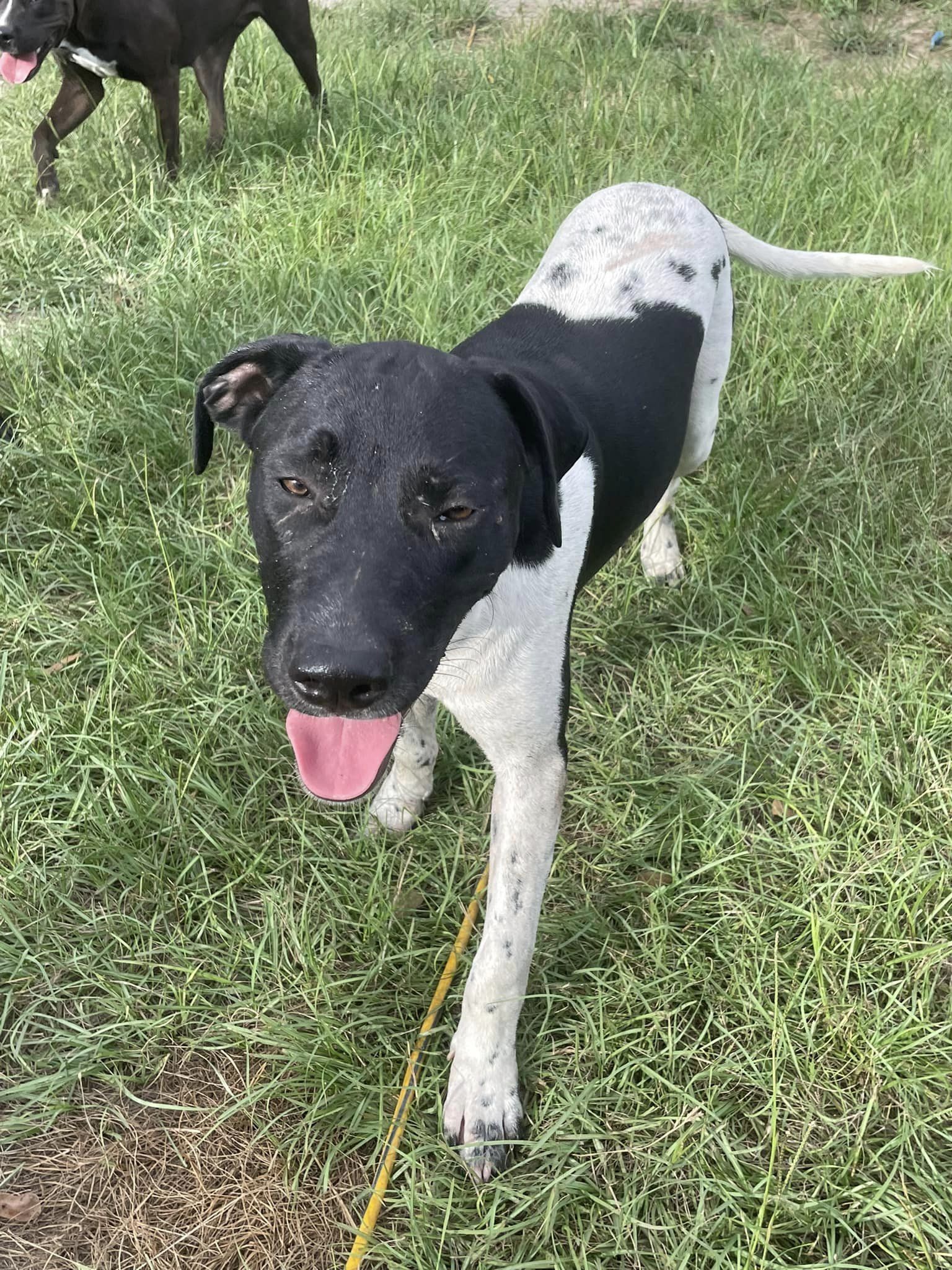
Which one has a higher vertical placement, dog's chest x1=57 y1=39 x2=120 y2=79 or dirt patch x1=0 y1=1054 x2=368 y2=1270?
dog's chest x1=57 y1=39 x2=120 y2=79

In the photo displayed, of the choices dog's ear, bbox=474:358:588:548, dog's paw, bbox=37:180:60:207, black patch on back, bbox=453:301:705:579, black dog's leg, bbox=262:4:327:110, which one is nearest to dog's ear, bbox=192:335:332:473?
dog's ear, bbox=474:358:588:548

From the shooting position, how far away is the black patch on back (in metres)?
2.35

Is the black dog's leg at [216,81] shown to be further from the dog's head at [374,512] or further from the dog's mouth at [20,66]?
the dog's head at [374,512]

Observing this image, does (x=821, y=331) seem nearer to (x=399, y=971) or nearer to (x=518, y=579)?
(x=518, y=579)

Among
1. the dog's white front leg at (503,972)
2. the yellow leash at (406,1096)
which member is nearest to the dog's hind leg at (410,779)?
the yellow leash at (406,1096)

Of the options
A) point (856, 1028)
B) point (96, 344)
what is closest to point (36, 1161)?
point (856, 1028)

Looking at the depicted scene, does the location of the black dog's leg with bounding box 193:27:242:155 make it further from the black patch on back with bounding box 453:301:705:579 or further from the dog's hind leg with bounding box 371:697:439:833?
the dog's hind leg with bounding box 371:697:439:833

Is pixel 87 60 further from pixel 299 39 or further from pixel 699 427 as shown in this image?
pixel 699 427

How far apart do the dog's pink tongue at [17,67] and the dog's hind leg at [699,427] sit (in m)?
3.27

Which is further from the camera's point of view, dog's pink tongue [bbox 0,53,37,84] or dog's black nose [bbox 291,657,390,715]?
dog's pink tongue [bbox 0,53,37,84]

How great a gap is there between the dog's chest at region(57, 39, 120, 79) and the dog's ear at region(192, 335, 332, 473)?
351 cm

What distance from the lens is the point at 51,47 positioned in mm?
4293

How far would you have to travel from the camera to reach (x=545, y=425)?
1.75 m

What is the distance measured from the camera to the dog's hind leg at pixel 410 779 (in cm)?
247
